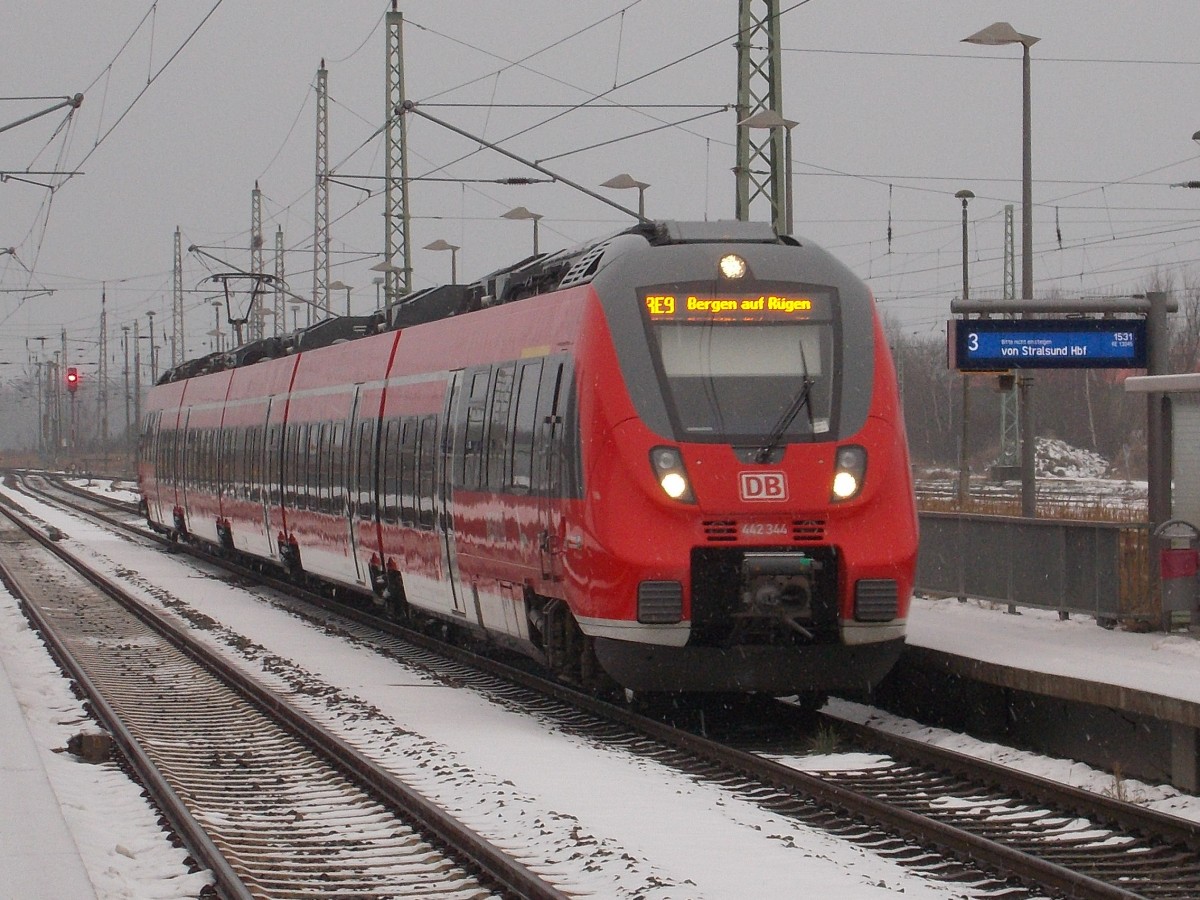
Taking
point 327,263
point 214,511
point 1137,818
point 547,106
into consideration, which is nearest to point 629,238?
point 1137,818

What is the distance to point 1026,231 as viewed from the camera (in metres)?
20.2

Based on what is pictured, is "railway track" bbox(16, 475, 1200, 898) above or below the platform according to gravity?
below

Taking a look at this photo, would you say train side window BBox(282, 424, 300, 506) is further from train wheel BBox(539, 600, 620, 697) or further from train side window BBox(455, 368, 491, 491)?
train wheel BBox(539, 600, 620, 697)

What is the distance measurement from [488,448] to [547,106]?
12315 mm

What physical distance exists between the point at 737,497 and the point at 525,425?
238 cm

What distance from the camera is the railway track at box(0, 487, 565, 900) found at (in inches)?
309

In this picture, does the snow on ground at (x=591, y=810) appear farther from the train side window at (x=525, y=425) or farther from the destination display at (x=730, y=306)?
the destination display at (x=730, y=306)

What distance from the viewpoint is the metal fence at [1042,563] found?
14945 mm

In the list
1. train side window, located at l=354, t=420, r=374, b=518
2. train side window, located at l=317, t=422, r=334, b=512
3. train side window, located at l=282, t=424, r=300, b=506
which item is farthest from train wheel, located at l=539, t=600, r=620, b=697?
train side window, located at l=282, t=424, r=300, b=506

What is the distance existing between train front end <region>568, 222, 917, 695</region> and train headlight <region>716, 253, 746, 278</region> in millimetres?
143

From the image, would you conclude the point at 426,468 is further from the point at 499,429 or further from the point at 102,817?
the point at 102,817

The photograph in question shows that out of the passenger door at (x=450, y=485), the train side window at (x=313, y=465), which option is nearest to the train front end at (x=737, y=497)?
the passenger door at (x=450, y=485)

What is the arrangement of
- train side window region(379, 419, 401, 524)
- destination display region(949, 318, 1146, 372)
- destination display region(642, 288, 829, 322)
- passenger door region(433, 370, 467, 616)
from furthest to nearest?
1. train side window region(379, 419, 401, 524)
2. destination display region(949, 318, 1146, 372)
3. passenger door region(433, 370, 467, 616)
4. destination display region(642, 288, 829, 322)

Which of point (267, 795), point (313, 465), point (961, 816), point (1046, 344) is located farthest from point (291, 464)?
point (961, 816)
